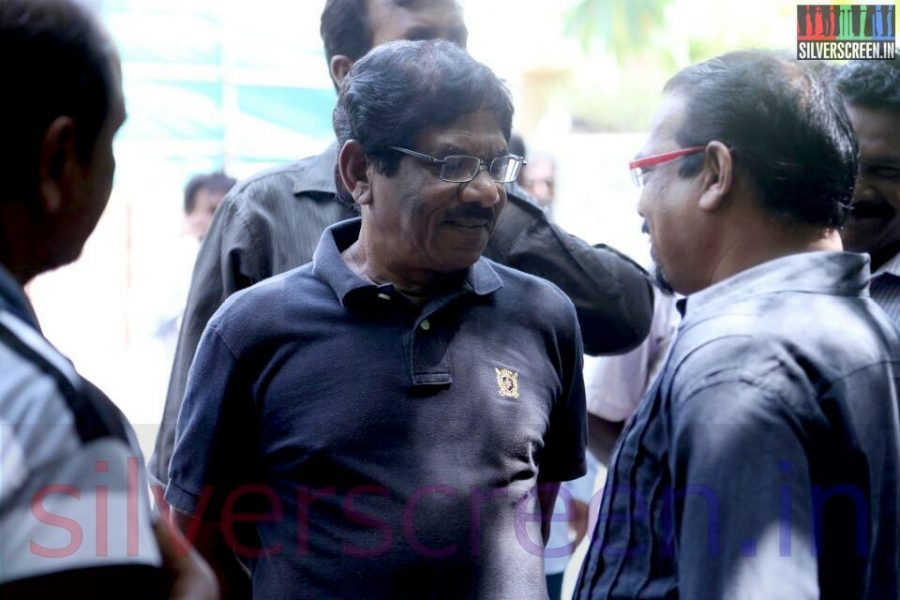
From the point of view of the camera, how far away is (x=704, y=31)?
624 inches

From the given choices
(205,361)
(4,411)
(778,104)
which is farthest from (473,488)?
(4,411)

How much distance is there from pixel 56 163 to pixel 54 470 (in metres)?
0.35

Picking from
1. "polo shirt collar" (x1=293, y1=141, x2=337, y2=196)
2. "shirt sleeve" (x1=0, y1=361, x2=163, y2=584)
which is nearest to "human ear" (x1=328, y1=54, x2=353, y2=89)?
"polo shirt collar" (x1=293, y1=141, x2=337, y2=196)

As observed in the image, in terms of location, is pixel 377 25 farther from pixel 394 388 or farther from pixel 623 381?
pixel 623 381

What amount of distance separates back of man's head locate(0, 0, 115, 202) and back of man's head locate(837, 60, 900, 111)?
2.11m

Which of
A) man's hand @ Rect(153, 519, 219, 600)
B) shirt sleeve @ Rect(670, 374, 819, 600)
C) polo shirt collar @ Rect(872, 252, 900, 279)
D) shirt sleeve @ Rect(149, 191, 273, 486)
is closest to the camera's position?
man's hand @ Rect(153, 519, 219, 600)

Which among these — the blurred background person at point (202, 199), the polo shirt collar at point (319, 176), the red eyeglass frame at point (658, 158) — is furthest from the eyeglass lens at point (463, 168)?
the blurred background person at point (202, 199)

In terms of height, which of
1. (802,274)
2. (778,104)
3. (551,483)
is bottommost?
(551,483)

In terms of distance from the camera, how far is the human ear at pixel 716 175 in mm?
1834

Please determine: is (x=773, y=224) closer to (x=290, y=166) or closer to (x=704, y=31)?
(x=290, y=166)

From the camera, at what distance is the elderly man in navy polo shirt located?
6.91 feet

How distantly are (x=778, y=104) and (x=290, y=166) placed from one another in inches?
51.0

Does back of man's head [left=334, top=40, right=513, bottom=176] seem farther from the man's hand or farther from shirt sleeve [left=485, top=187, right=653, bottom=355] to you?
the man's hand

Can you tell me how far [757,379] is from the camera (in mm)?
1596
